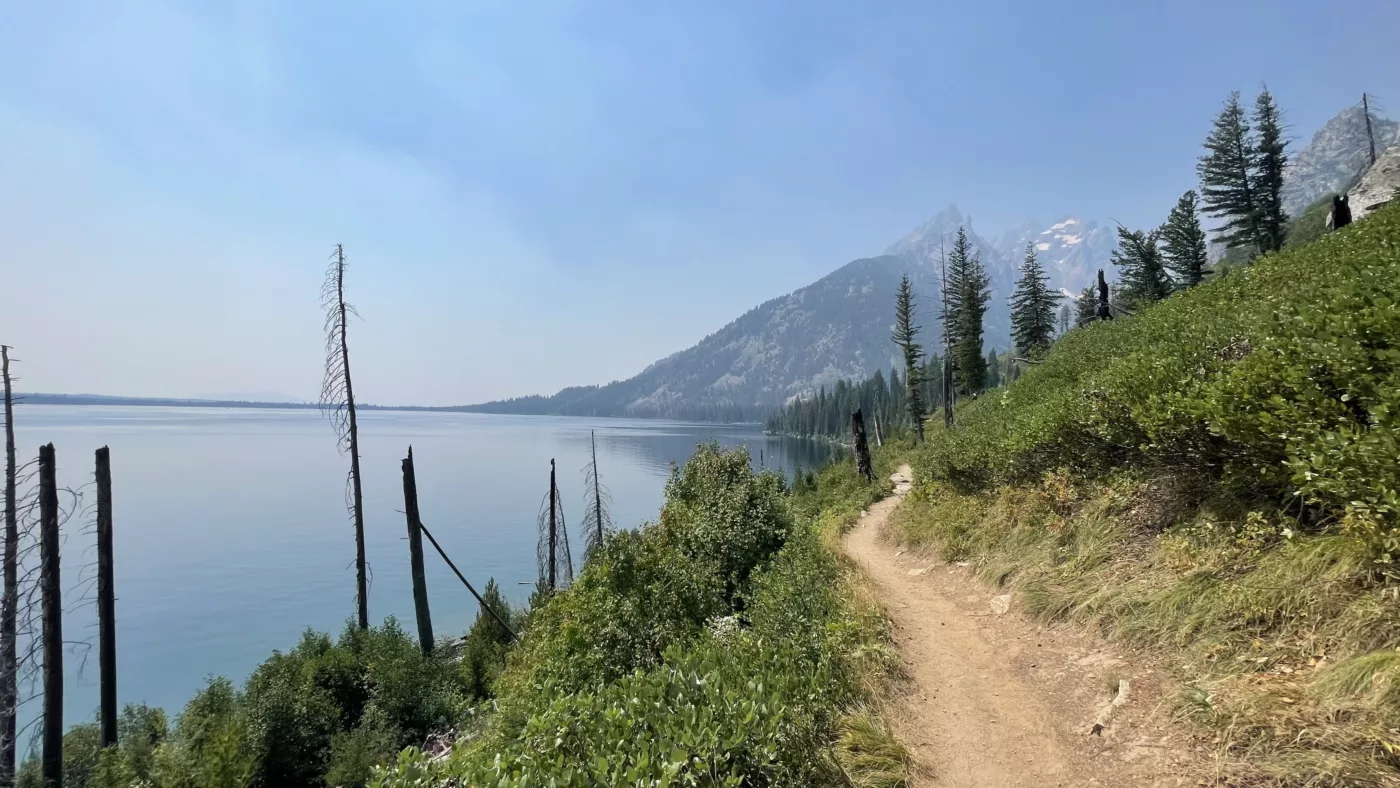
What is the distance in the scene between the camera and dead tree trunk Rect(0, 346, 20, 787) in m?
12.5

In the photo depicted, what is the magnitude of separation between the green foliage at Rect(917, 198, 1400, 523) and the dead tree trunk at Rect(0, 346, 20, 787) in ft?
69.9

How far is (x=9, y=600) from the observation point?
1292 cm

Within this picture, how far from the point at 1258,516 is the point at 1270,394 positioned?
3.49ft

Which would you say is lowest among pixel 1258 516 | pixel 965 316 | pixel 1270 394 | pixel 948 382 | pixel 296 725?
pixel 296 725

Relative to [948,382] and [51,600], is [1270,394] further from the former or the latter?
[948,382]

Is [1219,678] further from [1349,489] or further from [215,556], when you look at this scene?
[215,556]

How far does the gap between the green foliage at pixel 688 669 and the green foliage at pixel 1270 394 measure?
12.8 ft

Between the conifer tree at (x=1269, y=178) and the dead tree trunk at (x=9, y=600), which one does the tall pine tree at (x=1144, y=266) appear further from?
the dead tree trunk at (x=9, y=600)

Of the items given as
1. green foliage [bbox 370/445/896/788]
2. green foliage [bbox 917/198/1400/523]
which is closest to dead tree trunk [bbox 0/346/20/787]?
green foliage [bbox 370/445/896/788]

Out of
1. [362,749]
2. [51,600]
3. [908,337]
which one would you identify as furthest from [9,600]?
[908,337]

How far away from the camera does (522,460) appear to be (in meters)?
79.4

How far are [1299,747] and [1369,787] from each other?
398 mm

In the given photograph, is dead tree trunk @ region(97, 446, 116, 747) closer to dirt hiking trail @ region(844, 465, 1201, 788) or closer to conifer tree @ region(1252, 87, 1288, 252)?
dirt hiking trail @ region(844, 465, 1201, 788)

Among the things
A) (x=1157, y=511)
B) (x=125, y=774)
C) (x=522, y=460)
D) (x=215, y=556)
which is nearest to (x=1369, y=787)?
(x=1157, y=511)
